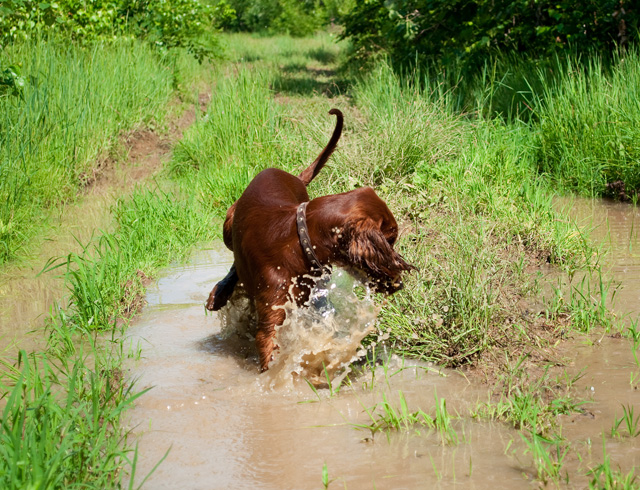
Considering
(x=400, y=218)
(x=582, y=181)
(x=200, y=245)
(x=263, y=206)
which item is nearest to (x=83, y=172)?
(x=200, y=245)

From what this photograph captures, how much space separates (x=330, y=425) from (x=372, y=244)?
842 mm

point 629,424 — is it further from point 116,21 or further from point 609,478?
point 116,21

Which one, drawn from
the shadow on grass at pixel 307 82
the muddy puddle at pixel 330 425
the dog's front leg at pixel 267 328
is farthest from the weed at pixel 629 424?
the shadow on grass at pixel 307 82

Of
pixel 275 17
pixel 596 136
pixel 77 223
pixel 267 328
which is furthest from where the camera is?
pixel 275 17

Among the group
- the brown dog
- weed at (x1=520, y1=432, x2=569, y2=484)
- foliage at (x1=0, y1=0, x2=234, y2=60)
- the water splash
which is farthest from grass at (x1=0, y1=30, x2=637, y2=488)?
the brown dog

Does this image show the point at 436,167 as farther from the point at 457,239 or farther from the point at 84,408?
the point at 84,408

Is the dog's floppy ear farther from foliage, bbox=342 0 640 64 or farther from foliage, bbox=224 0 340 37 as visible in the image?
foliage, bbox=224 0 340 37

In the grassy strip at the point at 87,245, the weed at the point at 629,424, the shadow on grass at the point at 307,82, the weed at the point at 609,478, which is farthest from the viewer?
the shadow on grass at the point at 307,82

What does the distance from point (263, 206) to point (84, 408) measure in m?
1.41

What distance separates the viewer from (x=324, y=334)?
3717 millimetres

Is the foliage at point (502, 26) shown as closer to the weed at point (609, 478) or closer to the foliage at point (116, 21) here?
the foliage at point (116, 21)

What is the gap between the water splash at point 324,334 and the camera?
3496 mm

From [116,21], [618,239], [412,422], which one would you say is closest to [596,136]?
[618,239]

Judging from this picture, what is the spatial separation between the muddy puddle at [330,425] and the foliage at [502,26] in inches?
198
